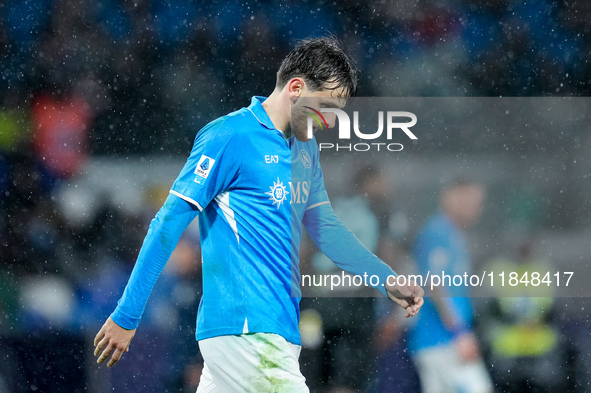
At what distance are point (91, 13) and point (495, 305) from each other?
3287 mm

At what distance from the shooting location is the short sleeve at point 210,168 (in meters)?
1.99

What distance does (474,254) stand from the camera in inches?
142

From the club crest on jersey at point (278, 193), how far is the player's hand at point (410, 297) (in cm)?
54

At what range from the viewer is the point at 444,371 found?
369cm

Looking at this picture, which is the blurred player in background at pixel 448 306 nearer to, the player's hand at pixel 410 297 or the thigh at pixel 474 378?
the thigh at pixel 474 378

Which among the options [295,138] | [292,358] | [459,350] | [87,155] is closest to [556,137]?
[459,350]

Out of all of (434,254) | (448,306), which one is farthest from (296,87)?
(448,306)

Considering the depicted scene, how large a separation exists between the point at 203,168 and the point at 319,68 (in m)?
0.56

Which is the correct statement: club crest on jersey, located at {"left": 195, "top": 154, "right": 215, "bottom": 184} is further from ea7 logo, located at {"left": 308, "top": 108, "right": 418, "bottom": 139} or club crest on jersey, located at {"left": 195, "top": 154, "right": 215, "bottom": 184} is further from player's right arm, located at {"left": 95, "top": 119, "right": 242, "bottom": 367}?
ea7 logo, located at {"left": 308, "top": 108, "right": 418, "bottom": 139}

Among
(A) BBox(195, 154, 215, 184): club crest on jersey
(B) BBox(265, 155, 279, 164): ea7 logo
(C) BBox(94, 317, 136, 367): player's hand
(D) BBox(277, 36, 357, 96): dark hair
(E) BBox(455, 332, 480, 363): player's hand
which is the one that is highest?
(D) BBox(277, 36, 357, 96): dark hair

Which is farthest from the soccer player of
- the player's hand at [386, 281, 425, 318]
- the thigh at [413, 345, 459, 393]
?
the thigh at [413, 345, 459, 393]

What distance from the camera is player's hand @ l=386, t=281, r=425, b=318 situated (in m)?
2.24

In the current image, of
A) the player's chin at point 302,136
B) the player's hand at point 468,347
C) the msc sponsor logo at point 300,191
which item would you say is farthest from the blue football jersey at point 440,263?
the player's chin at point 302,136

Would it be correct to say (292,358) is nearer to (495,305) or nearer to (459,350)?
(459,350)
